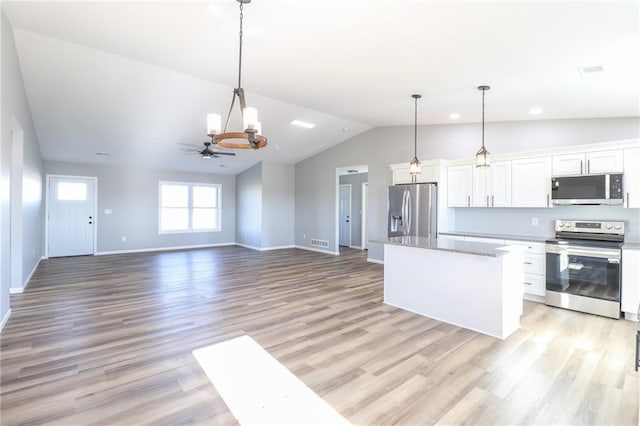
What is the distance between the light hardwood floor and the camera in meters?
2.02

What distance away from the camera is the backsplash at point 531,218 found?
13.3ft

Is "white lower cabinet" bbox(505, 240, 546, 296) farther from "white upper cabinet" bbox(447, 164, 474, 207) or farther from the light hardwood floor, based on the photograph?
"white upper cabinet" bbox(447, 164, 474, 207)

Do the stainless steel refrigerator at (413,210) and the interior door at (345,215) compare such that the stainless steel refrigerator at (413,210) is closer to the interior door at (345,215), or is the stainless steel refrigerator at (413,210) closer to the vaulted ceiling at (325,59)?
the vaulted ceiling at (325,59)

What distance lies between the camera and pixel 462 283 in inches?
137

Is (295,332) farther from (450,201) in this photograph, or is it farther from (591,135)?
(591,135)

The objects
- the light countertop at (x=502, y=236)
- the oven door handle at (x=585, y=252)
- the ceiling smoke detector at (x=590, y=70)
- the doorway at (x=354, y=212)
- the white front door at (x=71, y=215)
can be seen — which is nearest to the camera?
the ceiling smoke detector at (x=590, y=70)

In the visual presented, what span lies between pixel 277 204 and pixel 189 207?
2730 mm

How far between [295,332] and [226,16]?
302 centimetres

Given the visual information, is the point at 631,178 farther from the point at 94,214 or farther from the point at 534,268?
the point at 94,214

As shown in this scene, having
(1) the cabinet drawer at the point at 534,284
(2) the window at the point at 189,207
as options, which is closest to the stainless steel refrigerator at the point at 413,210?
(1) the cabinet drawer at the point at 534,284

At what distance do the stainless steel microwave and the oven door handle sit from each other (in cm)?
61

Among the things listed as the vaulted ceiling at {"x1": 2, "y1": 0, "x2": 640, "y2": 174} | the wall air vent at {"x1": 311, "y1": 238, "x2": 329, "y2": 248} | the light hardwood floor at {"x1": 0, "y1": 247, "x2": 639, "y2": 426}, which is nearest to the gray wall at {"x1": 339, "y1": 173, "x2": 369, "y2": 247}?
the wall air vent at {"x1": 311, "y1": 238, "x2": 329, "y2": 248}

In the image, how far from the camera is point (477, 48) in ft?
9.72

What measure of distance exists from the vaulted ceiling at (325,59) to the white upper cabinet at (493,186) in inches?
31.8
